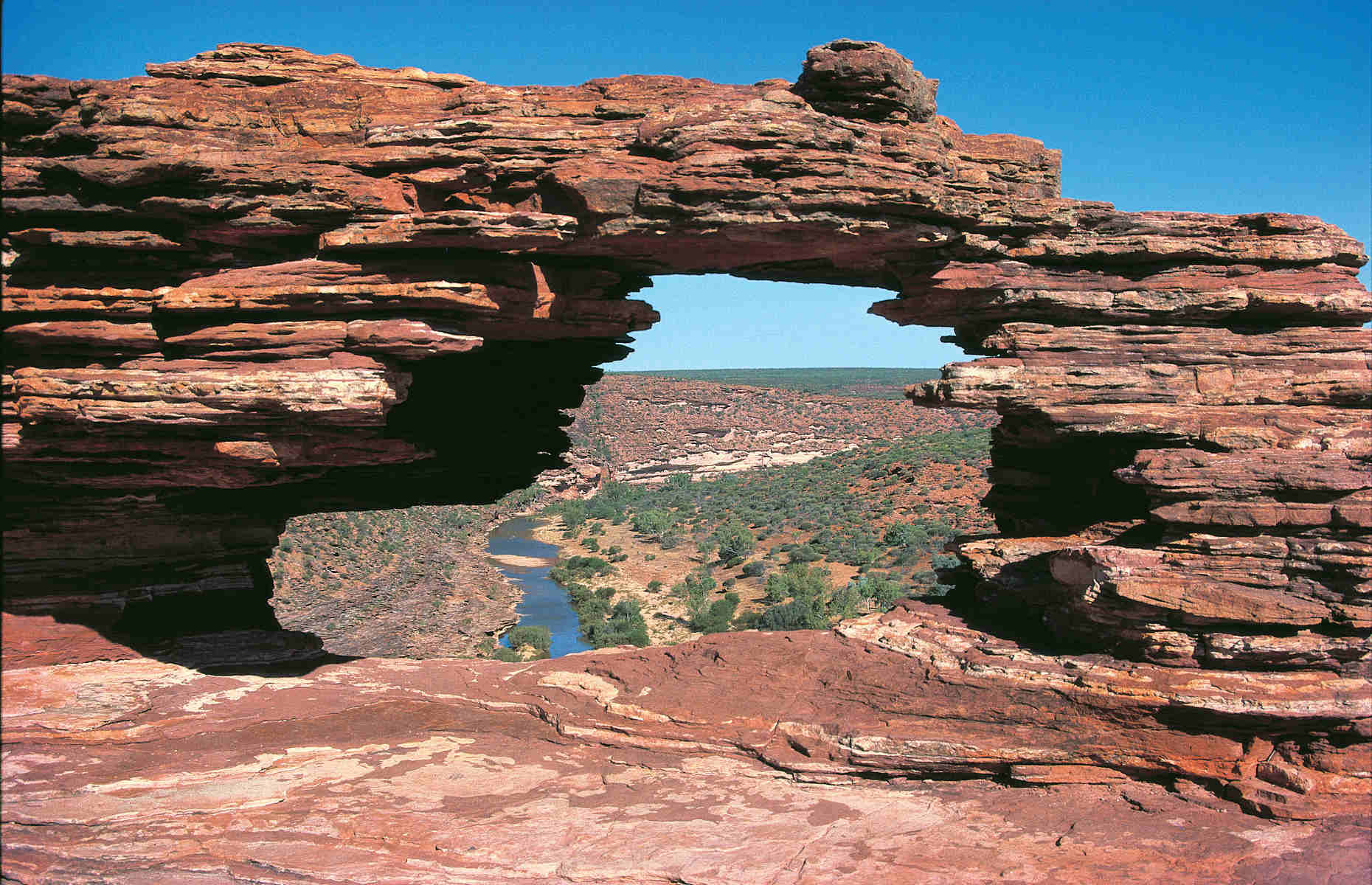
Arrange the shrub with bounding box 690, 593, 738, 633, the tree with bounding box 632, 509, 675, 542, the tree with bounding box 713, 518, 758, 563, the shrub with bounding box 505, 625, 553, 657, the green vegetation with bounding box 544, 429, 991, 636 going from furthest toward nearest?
the tree with bounding box 632, 509, 675, 542
the tree with bounding box 713, 518, 758, 563
the green vegetation with bounding box 544, 429, 991, 636
the shrub with bounding box 690, 593, 738, 633
the shrub with bounding box 505, 625, 553, 657

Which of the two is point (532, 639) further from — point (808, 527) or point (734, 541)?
point (808, 527)

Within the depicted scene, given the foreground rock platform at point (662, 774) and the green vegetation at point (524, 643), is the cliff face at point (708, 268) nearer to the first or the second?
the foreground rock platform at point (662, 774)

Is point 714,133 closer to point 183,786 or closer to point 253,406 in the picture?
point 253,406

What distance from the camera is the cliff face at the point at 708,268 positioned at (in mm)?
11258

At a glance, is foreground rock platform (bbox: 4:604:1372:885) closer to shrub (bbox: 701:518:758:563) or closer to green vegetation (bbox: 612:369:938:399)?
shrub (bbox: 701:518:758:563)

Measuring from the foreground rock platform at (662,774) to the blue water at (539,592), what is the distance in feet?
42.8

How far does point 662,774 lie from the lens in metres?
11.7

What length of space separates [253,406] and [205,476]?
2.52 meters

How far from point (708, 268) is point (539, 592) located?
2934 centimetres

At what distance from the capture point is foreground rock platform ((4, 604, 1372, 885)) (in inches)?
378

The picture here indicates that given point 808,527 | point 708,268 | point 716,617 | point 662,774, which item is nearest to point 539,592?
point 716,617

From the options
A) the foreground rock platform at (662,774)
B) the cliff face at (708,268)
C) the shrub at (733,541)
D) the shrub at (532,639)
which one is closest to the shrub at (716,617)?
the shrub at (532,639)

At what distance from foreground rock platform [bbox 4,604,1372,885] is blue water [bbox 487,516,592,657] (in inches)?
513

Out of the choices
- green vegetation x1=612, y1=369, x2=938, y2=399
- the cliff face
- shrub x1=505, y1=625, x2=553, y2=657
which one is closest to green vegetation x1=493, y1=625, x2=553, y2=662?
shrub x1=505, y1=625, x2=553, y2=657
